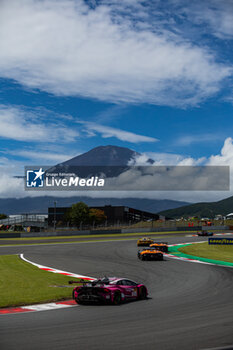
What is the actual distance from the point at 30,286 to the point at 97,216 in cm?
13879

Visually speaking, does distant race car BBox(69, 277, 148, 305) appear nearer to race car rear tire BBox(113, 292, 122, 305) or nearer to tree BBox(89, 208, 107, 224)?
race car rear tire BBox(113, 292, 122, 305)

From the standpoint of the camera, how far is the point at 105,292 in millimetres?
13883

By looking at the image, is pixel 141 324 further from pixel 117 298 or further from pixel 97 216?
pixel 97 216

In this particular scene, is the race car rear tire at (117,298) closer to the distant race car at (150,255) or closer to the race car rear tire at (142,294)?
the race car rear tire at (142,294)

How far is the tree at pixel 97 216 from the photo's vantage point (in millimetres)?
153250

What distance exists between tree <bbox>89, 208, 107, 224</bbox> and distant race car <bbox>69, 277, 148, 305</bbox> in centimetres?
13736

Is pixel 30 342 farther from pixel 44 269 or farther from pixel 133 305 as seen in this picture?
pixel 44 269

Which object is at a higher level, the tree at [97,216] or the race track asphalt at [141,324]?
the tree at [97,216]

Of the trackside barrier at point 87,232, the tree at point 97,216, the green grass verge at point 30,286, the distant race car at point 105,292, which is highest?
the tree at point 97,216

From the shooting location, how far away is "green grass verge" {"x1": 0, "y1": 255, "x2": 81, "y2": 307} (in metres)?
14.6

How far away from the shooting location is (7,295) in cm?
1522

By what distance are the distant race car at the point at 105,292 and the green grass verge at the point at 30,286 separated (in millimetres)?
1374

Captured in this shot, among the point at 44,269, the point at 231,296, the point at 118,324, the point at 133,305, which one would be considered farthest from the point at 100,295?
the point at 44,269

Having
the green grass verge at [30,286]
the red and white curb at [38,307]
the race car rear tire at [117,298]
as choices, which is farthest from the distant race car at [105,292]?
the green grass verge at [30,286]
